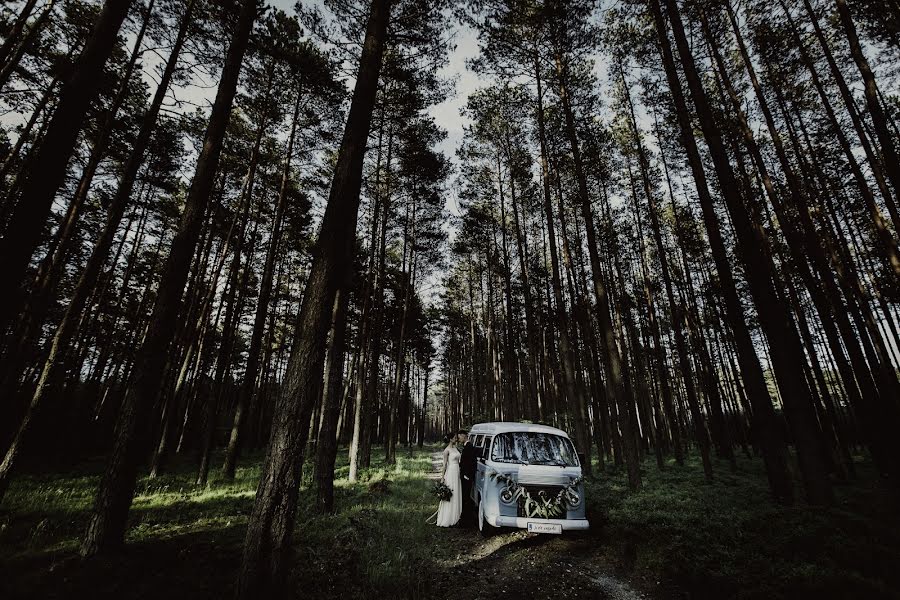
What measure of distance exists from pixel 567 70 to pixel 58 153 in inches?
581

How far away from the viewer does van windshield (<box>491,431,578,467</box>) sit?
22.7 ft

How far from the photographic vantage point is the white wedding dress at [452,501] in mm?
7820

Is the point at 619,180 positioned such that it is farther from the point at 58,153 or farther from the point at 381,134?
the point at 58,153

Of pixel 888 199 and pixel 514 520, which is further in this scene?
pixel 888 199

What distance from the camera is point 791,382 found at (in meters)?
6.85

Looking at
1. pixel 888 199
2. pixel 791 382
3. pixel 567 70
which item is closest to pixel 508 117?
pixel 567 70

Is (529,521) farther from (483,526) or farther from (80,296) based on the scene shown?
(80,296)

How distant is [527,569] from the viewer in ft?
18.0

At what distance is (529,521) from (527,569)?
75cm

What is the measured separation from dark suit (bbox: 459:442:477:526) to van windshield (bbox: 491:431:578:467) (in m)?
1.31

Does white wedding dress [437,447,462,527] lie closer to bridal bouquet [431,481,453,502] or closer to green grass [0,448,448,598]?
bridal bouquet [431,481,453,502]

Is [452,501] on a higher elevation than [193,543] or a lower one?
higher

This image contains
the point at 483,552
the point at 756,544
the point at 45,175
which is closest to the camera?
the point at 45,175

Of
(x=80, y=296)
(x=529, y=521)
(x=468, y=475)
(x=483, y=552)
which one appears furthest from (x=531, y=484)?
(x=80, y=296)
